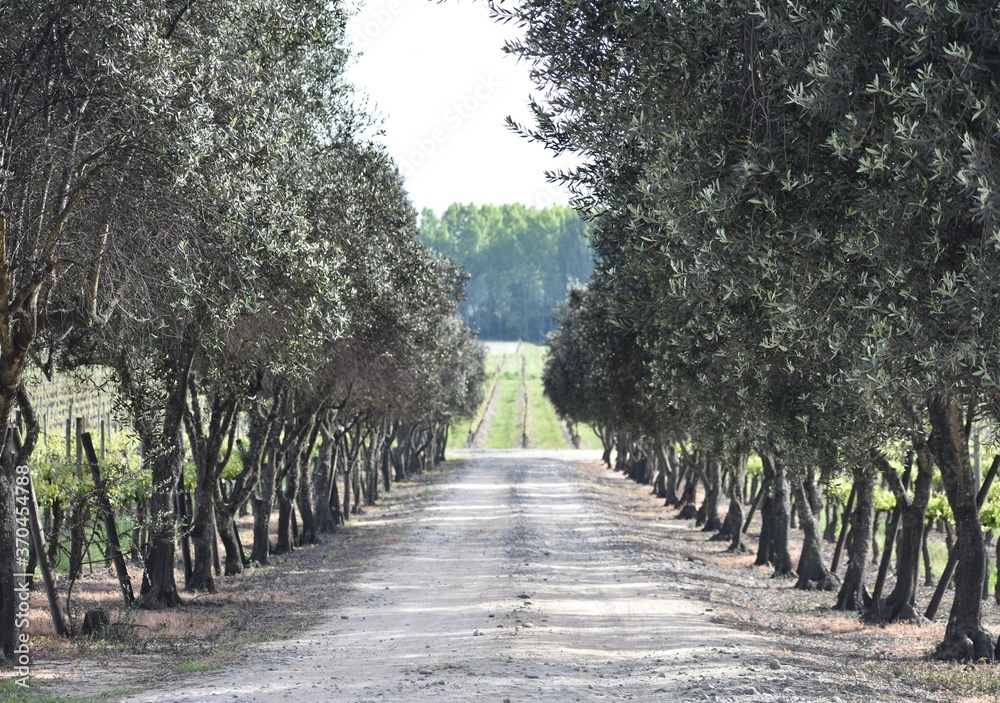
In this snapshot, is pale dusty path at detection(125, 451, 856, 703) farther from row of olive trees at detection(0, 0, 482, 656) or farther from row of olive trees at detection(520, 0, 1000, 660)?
row of olive trees at detection(520, 0, 1000, 660)

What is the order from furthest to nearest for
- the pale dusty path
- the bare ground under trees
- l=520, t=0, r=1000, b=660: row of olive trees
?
the bare ground under trees
the pale dusty path
l=520, t=0, r=1000, b=660: row of olive trees

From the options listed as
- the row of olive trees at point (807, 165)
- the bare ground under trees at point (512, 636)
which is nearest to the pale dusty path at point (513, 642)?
the bare ground under trees at point (512, 636)

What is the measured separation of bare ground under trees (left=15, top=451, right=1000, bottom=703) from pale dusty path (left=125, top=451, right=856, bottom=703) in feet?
0.18

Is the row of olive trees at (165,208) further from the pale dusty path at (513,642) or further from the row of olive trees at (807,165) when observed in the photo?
the row of olive trees at (807,165)

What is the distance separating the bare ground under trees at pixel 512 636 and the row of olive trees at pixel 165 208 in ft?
9.13

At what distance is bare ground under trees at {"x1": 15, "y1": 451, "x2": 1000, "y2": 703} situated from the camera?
519 inches

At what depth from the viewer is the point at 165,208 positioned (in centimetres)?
1355

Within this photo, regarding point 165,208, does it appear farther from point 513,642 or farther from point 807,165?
point 513,642

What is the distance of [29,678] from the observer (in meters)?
13.4

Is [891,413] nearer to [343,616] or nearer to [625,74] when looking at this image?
[625,74]

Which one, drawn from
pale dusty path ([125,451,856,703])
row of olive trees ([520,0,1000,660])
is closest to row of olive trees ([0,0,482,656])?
pale dusty path ([125,451,856,703])

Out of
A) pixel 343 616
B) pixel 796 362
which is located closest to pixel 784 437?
pixel 796 362

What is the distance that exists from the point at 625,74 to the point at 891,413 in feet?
25.2

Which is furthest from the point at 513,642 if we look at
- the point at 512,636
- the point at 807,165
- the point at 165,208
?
the point at 807,165
